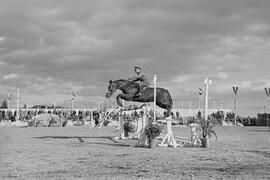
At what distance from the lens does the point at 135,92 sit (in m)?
22.4

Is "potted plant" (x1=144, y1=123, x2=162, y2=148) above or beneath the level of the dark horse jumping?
beneath

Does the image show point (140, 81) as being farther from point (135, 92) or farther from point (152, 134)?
point (152, 134)

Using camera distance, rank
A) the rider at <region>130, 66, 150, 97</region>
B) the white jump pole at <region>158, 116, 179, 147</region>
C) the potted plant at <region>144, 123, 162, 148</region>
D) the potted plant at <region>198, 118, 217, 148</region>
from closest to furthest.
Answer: the potted plant at <region>144, 123, 162, 148</region>, the potted plant at <region>198, 118, 217, 148</region>, the white jump pole at <region>158, 116, 179, 147</region>, the rider at <region>130, 66, 150, 97</region>

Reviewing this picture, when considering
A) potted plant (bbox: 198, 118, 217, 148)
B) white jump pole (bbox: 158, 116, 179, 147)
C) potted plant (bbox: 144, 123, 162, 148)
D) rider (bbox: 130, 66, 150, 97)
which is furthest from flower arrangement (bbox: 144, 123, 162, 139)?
rider (bbox: 130, 66, 150, 97)

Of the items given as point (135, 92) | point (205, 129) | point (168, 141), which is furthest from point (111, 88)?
point (205, 129)

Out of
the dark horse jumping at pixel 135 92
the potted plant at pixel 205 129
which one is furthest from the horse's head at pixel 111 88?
the potted plant at pixel 205 129

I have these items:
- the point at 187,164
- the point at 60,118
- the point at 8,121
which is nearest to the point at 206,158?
the point at 187,164

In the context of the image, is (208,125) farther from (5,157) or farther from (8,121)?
(8,121)

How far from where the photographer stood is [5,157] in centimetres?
1359

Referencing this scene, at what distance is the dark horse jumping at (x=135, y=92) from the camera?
73.8 ft

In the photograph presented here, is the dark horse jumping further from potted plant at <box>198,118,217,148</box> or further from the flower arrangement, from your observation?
the flower arrangement

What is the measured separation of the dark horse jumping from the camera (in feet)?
73.8

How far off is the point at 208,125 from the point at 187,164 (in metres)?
7.54

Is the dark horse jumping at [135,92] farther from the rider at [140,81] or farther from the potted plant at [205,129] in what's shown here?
the potted plant at [205,129]
